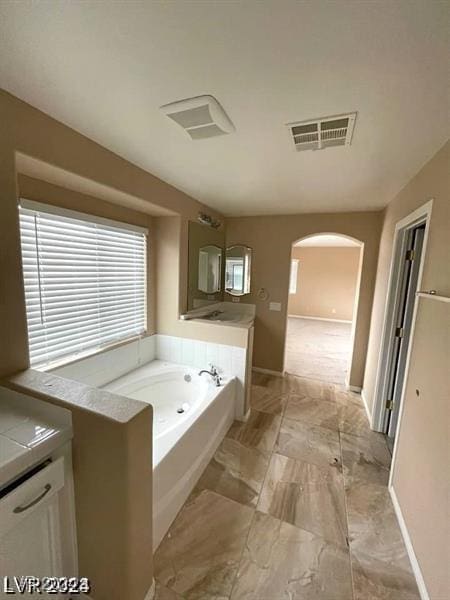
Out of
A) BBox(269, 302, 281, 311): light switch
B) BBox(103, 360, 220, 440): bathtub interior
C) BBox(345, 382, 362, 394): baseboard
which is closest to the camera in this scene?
BBox(103, 360, 220, 440): bathtub interior

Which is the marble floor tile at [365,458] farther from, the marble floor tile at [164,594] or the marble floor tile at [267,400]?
the marble floor tile at [164,594]

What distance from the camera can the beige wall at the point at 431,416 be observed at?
46.1 inches

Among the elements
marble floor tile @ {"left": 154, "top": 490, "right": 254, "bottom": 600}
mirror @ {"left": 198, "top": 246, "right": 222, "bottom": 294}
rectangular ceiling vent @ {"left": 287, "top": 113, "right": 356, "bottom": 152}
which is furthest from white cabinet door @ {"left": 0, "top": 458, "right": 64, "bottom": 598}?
mirror @ {"left": 198, "top": 246, "right": 222, "bottom": 294}

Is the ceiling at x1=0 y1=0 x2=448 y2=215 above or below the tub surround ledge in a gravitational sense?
above

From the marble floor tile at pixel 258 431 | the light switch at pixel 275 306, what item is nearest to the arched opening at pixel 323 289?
the light switch at pixel 275 306

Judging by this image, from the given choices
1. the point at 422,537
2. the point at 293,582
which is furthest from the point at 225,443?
the point at 422,537

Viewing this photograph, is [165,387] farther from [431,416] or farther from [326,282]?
[326,282]

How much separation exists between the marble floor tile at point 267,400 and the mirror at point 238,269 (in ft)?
4.87

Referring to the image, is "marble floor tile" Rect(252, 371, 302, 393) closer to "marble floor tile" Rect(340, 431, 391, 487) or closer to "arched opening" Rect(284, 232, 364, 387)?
"marble floor tile" Rect(340, 431, 391, 487)

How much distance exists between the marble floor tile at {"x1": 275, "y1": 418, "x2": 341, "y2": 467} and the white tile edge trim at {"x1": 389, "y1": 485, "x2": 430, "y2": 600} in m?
0.47

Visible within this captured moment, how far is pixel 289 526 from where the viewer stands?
156 centimetres

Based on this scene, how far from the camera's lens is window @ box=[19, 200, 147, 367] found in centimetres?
167

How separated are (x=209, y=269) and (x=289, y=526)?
279cm

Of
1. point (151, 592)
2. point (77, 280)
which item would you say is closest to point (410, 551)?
point (151, 592)
